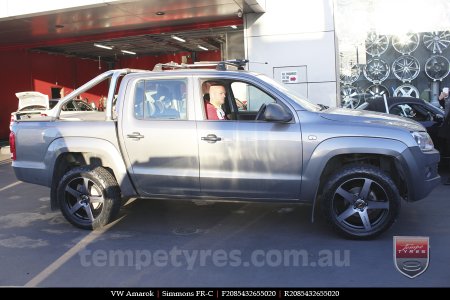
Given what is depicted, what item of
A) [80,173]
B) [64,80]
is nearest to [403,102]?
[80,173]

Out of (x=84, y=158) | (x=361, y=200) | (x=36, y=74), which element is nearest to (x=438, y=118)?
(x=361, y=200)

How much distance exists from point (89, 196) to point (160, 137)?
1217mm

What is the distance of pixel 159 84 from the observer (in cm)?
541

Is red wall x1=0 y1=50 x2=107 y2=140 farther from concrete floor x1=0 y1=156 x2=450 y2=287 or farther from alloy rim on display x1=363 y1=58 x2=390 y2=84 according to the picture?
alloy rim on display x1=363 y1=58 x2=390 y2=84

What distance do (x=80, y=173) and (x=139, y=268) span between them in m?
1.73

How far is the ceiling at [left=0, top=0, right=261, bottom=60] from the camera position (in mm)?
11316

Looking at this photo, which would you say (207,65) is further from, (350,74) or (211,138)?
(350,74)

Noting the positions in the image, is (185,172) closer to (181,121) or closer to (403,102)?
(181,121)

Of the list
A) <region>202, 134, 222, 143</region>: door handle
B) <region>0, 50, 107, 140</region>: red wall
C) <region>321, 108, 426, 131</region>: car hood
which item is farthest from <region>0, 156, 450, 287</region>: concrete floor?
<region>0, 50, 107, 140</region>: red wall

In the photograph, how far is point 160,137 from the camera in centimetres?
522

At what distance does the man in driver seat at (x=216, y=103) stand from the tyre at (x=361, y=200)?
152 centimetres

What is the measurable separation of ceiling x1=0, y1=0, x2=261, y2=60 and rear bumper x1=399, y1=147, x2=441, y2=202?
6.79 meters

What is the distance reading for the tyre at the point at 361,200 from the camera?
15.8ft

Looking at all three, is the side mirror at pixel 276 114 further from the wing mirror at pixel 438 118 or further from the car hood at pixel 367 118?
the wing mirror at pixel 438 118
